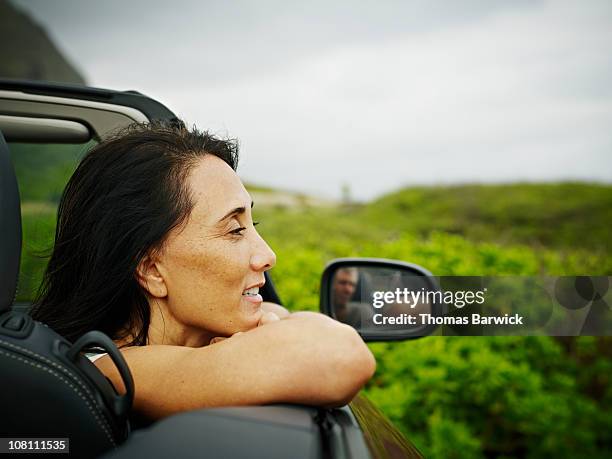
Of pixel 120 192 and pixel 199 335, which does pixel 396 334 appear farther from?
pixel 120 192

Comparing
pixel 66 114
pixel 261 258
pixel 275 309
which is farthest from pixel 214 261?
pixel 66 114

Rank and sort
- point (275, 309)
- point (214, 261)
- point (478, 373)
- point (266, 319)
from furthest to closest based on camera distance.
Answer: point (478, 373) → point (275, 309) → point (266, 319) → point (214, 261)

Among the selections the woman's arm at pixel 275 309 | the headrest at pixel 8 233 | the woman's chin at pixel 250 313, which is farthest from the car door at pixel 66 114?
the headrest at pixel 8 233

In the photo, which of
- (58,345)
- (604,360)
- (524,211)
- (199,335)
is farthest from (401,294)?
(524,211)

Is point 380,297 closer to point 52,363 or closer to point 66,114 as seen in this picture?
point 66,114

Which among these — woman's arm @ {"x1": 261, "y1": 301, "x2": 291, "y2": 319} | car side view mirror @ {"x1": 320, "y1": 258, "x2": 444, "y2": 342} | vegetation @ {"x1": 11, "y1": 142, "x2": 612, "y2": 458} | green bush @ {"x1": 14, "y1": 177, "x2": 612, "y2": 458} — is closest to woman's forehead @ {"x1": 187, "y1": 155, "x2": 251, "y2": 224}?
woman's arm @ {"x1": 261, "y1": 301, "x2": 291, "y2": 319}

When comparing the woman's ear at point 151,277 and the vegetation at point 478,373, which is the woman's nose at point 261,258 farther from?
the vegetation at point 478,373

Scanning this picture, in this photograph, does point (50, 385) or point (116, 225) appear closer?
point (50, 385)

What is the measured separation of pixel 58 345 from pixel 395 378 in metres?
3.58

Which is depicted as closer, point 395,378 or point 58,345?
point 58,345

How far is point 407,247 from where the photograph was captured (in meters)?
5.86

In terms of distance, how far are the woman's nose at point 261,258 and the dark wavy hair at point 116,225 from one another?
0.21 m

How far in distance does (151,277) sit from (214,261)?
0.18m

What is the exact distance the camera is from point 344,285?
277cm
